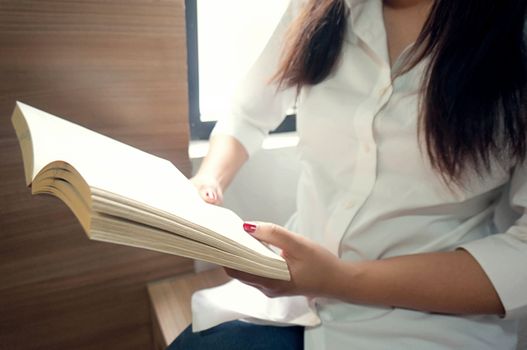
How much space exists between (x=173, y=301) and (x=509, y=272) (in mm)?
590

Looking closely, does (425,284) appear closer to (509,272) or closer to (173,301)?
(509,272)

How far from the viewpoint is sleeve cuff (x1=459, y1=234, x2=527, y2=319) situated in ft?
1.54

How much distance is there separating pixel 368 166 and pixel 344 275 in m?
0.15

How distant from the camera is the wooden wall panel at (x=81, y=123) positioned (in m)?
0.61

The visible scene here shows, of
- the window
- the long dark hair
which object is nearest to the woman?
the long dark hair

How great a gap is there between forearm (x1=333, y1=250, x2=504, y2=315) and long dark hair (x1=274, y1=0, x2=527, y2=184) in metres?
0.11

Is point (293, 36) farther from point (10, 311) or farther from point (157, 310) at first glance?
point (10, 311)

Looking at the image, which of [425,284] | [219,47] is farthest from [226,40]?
[425,284]

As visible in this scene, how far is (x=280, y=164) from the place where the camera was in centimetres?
88

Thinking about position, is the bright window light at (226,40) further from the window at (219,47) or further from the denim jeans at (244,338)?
the denim jeans at (244,338)

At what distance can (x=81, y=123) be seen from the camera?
2.21ft

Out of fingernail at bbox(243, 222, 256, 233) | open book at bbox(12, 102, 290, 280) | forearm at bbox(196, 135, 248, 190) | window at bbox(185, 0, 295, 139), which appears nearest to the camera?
open book at bbox(12, 102, 290, 280)

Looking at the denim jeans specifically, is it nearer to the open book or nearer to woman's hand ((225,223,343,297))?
woman's hand ((225,223,343,297))

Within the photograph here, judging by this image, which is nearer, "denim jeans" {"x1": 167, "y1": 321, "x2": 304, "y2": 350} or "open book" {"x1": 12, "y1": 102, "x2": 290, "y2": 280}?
"open book" {"x1": 12, "y1": 102, "x2": 290, "y2": 280}
